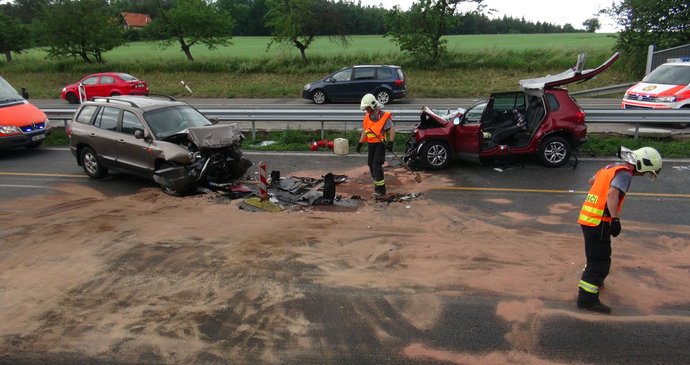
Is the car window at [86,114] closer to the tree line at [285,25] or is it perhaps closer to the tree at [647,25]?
the tree line at [285,25]

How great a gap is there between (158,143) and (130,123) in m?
1.02

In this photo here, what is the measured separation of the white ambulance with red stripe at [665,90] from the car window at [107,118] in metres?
13.7

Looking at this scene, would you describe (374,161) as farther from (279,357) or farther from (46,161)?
(46,161)

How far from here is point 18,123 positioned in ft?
43.9

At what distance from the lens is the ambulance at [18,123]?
1309 cm

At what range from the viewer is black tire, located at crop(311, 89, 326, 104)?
23.3 meters

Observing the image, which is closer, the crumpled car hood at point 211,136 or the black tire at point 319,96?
the crumpled car hood at point 211,136

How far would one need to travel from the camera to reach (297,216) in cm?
850

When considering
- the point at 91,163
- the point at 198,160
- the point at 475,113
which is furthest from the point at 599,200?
the point at 91,163

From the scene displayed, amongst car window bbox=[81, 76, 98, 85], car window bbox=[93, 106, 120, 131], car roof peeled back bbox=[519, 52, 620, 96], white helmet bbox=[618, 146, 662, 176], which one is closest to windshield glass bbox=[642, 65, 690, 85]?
car roof peeled back bbox=[519, 52, 620, 96]

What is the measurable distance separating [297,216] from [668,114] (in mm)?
10015

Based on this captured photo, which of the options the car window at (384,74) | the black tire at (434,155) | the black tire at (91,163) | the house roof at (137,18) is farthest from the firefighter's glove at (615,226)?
the house roof at (137,18)

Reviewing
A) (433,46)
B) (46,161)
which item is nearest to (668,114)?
(46,161)

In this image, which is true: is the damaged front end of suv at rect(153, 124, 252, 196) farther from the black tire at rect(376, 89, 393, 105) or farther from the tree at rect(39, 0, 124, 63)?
the tree at rect(39, 0, 124, 63)
